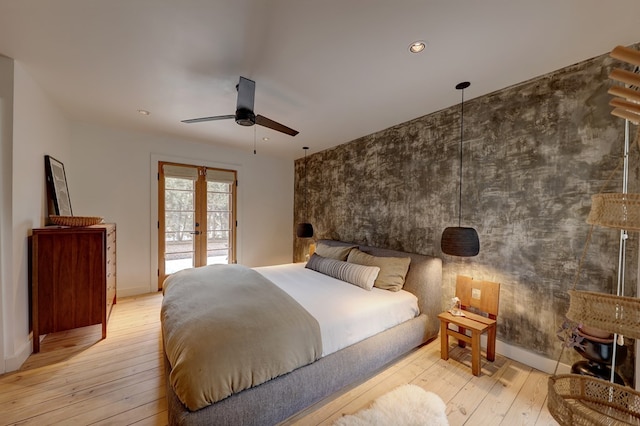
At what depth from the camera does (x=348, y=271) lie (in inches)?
113

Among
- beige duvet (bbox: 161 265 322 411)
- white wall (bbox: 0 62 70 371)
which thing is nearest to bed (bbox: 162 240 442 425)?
beige duvet (bbox: 161 265 322 411)

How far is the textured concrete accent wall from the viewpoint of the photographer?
1910 millimetres

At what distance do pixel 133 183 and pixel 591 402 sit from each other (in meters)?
5.19

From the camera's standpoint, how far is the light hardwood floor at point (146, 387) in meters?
1.67

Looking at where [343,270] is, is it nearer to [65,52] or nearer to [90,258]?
[90,258]

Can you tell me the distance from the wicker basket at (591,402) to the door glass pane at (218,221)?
4.72 m

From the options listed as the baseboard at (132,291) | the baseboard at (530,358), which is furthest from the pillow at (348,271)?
the baseboard at (132,291)

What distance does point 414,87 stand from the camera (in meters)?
2.35

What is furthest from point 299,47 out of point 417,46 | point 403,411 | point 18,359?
point 18,359

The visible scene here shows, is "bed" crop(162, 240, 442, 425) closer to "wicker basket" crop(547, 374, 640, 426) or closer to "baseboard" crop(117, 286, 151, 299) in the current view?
"wicker basket" crop(547, 374, 640, 426)

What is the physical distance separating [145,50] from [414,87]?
232 cm

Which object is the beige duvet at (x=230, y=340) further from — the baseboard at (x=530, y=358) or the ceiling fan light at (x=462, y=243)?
the baseboard at (x=530, y=358)

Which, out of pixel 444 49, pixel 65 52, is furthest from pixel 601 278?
pixel 65 52

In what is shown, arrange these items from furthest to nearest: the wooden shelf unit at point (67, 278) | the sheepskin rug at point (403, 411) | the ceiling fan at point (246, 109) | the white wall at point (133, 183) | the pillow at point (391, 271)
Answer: the white wall at point (133, 183)
the pillow at point (391, 271)
the wooden shelf unit at point (67, 278)
the ceiling fan at point (246, 109)
the sheepskin rug at point (403, 411)
